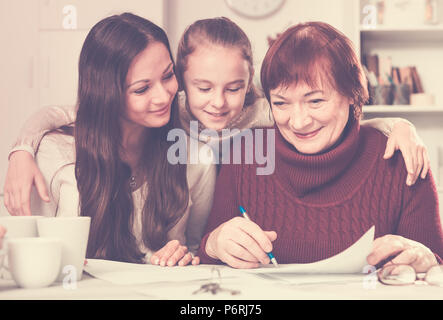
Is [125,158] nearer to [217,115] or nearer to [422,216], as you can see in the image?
[217,115]

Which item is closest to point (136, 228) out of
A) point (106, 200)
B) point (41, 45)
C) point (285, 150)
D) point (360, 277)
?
point (106, 200)

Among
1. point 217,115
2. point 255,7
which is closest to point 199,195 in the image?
point 217,115

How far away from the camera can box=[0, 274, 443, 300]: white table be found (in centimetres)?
60

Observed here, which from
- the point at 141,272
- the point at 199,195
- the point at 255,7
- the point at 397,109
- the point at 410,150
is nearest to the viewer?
the point at 141,272

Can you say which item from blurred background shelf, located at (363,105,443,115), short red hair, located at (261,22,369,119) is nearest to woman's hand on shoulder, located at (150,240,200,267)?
short red hair, located at (261,22,369,119)

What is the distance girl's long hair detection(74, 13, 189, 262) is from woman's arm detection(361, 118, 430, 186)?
415 millimetres

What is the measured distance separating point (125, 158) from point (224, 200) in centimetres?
22

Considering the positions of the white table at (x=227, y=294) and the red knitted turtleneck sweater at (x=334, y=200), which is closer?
the white table at (x=227, y=294)

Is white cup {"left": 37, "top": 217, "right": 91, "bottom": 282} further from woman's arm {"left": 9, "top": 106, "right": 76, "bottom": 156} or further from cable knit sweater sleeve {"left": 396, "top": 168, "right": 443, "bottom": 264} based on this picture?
cable knit sweater sleeve {"left": 396, "top": 168, "right": 443, "bottom": 264}

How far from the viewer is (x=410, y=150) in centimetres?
91

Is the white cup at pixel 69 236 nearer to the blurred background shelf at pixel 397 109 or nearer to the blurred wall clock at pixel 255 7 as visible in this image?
the blurred wall clock at pixel 255 7

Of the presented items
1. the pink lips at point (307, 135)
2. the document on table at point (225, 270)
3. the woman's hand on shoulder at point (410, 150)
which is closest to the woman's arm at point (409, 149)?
the woman's hand on shoulder at point (410, 150)

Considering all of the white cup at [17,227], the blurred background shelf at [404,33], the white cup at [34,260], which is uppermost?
the blurred background shelf at [404,33]

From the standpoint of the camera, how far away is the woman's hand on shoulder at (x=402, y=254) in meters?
0.76
